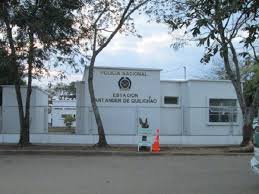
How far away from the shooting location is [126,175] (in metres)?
16.2

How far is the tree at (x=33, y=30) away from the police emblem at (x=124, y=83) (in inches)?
263

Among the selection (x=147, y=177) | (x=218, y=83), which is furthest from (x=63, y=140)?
(x=147, y=177)

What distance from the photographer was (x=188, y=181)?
48.7 feet

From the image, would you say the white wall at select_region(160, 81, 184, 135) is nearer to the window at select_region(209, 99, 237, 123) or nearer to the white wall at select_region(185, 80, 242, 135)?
the white wall at select_region(185, 80, 242, 135)

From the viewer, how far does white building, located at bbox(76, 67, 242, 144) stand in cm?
3095

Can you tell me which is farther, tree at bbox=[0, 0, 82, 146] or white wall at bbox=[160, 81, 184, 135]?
white wall at bbox=[160, 81, 184, 135]

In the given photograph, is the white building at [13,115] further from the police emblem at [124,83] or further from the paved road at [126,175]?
the paved road at [126,175]

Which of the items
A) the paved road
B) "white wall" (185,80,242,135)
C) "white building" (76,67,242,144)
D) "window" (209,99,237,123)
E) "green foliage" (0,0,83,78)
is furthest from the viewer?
"window" (209,99,237,123)

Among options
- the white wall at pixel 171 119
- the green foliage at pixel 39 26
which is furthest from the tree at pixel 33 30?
the white wall at pixel 171 119

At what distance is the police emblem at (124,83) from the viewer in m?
31.7

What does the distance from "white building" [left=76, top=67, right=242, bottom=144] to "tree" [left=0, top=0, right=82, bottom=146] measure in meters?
5.98

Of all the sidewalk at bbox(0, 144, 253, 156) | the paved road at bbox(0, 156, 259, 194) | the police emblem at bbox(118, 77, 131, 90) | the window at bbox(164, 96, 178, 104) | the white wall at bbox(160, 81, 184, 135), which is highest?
the police emblem at bbox(118, 77, 131, 90)

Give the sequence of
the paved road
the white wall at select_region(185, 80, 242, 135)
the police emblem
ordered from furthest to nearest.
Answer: the white wall at select_region(185, 80, 242, 135)
the police emblem
the paved road

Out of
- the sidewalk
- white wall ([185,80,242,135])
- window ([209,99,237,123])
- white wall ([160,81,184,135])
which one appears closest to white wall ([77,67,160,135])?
white wall ([160,81,184,135])
